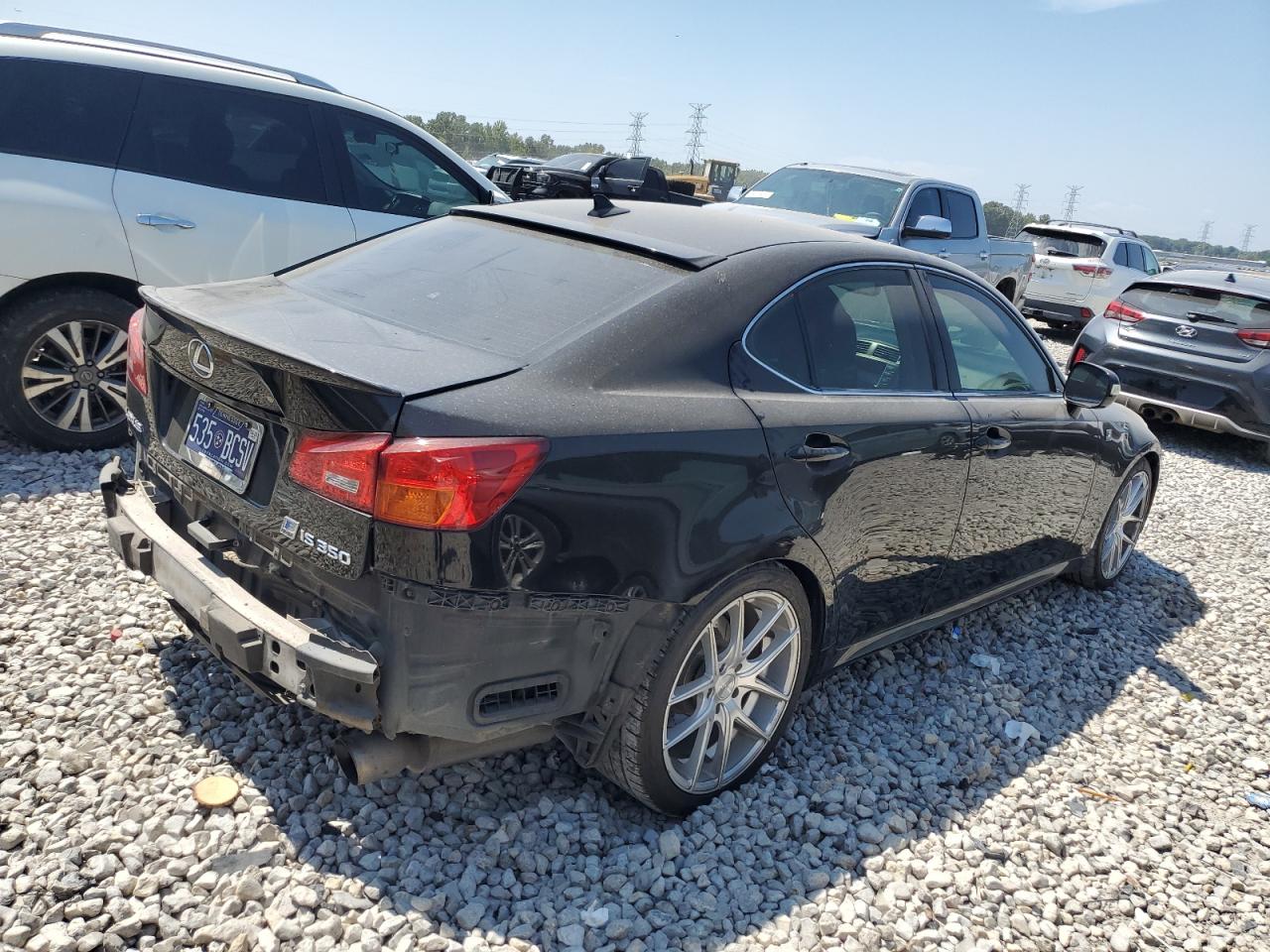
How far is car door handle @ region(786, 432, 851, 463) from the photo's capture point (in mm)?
2836

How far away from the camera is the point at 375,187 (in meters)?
5.91

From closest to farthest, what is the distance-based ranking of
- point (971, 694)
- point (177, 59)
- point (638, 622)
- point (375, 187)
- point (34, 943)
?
point (34, 943), point (638, 622), point (971, 694), point (177, 59), point (375, 187)

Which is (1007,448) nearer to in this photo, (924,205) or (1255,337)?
(1255,337)

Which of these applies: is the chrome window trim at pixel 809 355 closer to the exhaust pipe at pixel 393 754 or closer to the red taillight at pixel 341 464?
the red taillight at pixel 341 464

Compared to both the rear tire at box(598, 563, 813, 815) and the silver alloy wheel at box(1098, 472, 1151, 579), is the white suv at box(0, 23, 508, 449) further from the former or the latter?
the silver alloy wheel at box(1098, 472, 1151, 579)

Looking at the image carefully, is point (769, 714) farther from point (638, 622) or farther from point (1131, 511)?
point (1131, 511)

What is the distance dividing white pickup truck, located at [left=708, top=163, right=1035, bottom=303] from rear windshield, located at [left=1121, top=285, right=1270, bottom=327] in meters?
1.40

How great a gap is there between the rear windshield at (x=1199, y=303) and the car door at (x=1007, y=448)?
17.5 ft

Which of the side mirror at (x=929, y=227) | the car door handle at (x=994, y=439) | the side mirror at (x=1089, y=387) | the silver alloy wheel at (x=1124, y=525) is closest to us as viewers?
the car door handle at (x=994, y=439)

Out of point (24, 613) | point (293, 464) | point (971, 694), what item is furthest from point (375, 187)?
point (971, 694)

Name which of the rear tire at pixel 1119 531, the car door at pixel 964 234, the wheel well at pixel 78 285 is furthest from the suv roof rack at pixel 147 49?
the car door at pixel 964 234

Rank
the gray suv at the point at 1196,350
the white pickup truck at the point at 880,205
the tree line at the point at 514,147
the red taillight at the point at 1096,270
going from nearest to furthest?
1. the gray suv at the point at 1196,350
2. the white pickup truck at the point at 880,205
3. the red taillight at the point at 1096,270
4. the tree line at the point at 514,147

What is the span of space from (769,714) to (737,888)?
0.59 m

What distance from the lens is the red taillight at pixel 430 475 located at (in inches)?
84.8
